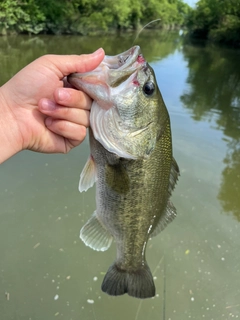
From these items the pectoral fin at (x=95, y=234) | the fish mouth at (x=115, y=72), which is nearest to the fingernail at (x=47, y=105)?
the fish mouth at (x=115, y=72)

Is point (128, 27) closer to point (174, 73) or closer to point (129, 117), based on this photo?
point (174, 73)

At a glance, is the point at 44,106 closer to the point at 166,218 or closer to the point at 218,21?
the point at 166,218

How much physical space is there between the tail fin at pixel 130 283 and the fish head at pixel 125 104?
0.85 m

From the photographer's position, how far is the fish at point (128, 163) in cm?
164

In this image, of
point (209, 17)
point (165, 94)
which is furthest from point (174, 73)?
point (209, 17)

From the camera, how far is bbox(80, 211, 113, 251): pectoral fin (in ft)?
6.74

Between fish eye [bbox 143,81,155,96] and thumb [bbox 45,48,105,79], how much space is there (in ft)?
0.93

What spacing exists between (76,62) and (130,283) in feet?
4.65

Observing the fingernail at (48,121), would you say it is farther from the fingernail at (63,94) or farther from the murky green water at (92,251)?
the murky green water at (92,251)

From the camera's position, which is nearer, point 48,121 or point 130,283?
point 48,121

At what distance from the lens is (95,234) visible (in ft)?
6.81

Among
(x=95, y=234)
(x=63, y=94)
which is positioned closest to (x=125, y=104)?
(x=63, y=94)

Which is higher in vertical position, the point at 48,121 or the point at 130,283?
the point at 48,121

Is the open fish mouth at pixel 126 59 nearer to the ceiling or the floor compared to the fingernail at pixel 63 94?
nearer to the ceiling
